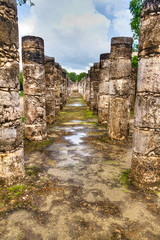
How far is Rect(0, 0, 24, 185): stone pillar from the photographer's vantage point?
3135 mm

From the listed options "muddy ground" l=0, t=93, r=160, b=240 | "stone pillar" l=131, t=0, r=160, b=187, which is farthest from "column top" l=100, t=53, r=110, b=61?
"muddy ground" l=0, t=93, r=160, b=240

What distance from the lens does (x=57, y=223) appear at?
8.04 ft

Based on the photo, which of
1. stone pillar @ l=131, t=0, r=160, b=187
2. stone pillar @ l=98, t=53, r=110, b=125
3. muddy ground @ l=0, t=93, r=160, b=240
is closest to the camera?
muddy ground @ l=0, t=93, r=160, b=240

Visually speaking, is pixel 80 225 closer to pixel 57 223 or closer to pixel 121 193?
pixel 57 223

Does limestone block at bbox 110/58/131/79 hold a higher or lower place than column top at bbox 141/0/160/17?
lower

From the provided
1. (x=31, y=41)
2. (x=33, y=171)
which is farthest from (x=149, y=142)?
(x=31, y=41)

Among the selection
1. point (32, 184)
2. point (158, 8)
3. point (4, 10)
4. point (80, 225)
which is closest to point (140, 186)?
point (80, 225)

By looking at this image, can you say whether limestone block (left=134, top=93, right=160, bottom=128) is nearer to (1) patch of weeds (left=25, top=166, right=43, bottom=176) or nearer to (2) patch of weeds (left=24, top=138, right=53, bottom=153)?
→ (1) patch of weeds (left=25, top=166, right=43, bottom=176)

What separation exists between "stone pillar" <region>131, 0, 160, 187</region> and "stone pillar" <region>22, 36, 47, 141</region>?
3.91m

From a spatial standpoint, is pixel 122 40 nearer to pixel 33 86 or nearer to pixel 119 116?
pixel 119 116

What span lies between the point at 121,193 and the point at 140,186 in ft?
1.66

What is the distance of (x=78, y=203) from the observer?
2.88 metres

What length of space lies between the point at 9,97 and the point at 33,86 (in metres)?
2.92

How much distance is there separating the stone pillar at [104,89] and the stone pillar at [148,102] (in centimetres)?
556
